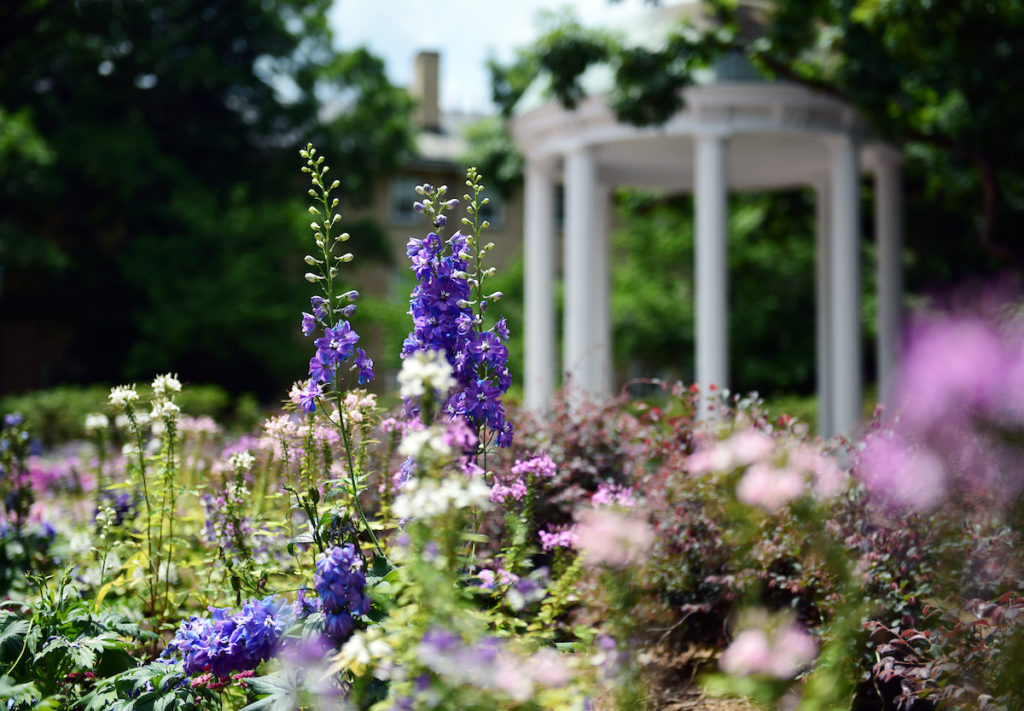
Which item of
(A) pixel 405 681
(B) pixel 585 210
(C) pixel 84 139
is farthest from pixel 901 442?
(C) pixel 84 139

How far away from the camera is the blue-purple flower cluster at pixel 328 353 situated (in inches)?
100

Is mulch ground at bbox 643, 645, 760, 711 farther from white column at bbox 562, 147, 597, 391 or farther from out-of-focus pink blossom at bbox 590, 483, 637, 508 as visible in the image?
white column at bbox 562, 147, 597, 391

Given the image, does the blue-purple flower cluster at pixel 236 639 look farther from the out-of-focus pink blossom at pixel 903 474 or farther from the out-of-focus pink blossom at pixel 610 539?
the out-of-focus pink blossom at pixel 903 474

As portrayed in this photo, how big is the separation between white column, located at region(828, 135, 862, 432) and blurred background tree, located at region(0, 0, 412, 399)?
1153 cm

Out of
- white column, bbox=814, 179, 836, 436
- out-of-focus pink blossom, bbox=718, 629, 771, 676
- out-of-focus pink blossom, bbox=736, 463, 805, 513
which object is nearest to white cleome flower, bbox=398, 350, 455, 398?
out-of-focus pink blossom, bbox=718, 629, 771, 676

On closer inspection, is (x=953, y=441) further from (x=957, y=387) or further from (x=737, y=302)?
(x=737, y=302)

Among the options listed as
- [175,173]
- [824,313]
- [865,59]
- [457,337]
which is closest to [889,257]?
[824,313]

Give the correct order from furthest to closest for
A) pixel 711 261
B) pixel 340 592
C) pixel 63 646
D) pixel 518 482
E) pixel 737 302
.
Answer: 1. pixel 737 302
2. pixel 711 261
3. pixel 518 482
4. pixel 63 646
5. pixel 340 592

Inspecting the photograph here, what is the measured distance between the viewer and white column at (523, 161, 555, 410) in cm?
1113

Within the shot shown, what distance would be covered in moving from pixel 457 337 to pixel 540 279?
8.68m

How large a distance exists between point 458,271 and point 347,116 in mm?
19121

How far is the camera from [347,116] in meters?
20.7

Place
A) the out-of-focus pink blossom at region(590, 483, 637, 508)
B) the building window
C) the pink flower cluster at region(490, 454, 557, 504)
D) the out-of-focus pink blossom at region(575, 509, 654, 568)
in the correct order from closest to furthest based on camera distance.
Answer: the out-of-focus pink blossom at region(575, 509, 654, 568), the pink flower cluster at region(490, 454, 557, 504), the out-of-focus pink blossom at region(590, 483, 637, 508), the building window

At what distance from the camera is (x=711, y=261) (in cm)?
969
